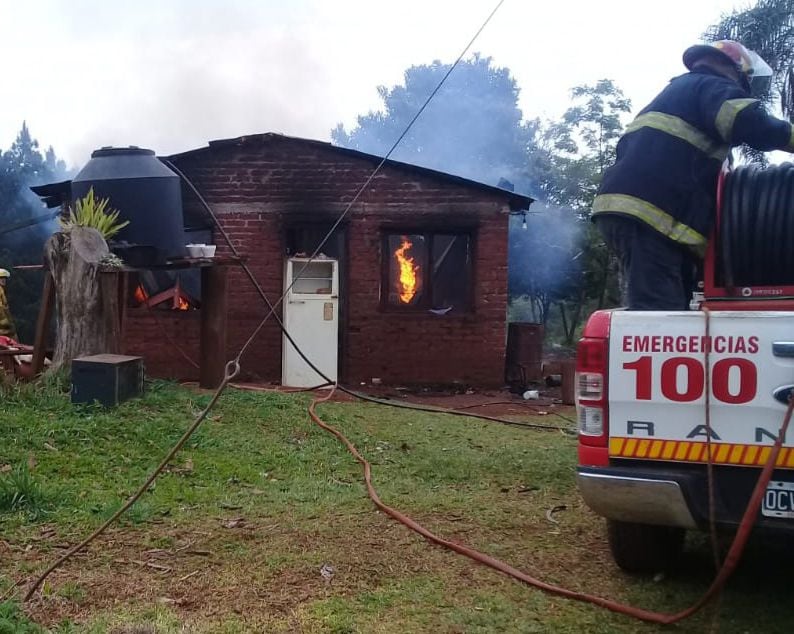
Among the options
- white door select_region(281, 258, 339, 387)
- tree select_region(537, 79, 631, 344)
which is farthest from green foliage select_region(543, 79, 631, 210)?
white door select_region(281, 258, 339, 387)

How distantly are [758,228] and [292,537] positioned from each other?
2.79 m

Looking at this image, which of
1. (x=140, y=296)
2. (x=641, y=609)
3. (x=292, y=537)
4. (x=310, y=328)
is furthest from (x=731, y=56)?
(x=140, y=296)

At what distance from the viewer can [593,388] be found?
3123 mm

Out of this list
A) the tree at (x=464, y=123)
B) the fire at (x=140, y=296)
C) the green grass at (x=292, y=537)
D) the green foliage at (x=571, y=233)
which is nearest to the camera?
the green grass at (x=292, y=537)

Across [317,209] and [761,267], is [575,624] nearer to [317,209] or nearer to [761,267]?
[761,267]

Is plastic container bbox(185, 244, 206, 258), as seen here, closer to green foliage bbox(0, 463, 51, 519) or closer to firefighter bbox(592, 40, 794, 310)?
green foliage bbox(0, 463, 51, 519)

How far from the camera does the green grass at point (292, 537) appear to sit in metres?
3.10

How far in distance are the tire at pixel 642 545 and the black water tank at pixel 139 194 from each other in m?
5.80

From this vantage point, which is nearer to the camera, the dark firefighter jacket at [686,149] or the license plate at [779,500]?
the license plate at [779,500]

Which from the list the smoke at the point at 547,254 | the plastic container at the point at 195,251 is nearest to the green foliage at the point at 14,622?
the plastic container at the point at 195,251

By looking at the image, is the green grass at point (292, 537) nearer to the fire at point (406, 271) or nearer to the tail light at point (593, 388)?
the tail light at point (593, 388)

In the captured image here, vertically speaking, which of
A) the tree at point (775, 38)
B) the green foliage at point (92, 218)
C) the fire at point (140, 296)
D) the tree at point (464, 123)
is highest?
the tree at point (464, 123)

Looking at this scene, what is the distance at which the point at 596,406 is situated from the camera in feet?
10.3

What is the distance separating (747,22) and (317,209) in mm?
7298
